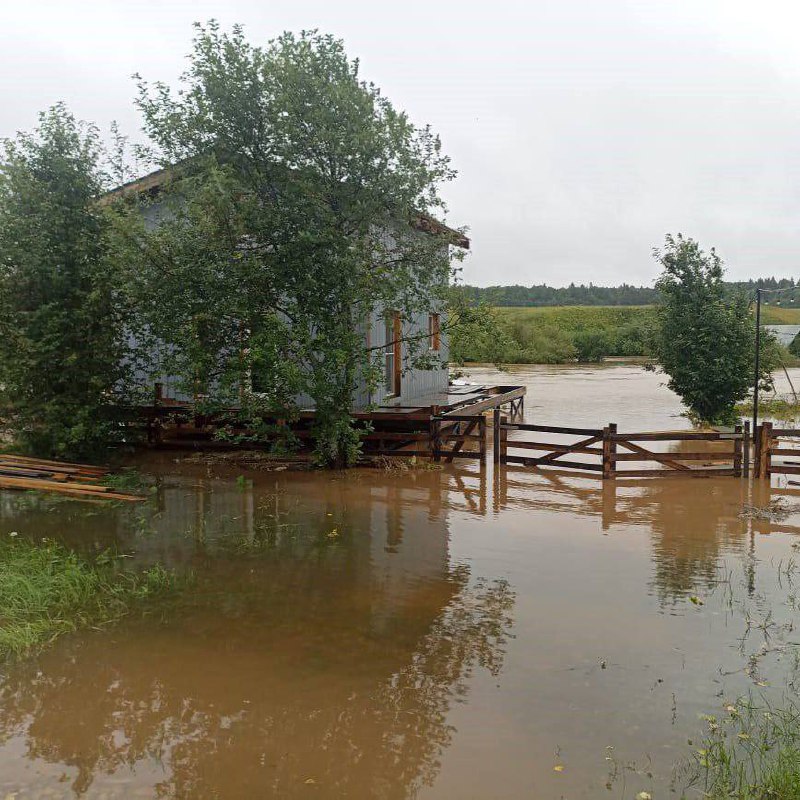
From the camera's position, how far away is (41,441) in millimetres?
15602

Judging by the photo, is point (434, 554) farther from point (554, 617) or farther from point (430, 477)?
point (430, 477)

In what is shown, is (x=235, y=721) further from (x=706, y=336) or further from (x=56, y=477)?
(x=706, y=336)

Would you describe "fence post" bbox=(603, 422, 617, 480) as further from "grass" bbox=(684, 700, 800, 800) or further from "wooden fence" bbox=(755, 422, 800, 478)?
"grass" bbox=(684, 700, 800, 800)

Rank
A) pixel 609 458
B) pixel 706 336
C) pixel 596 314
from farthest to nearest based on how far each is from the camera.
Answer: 1. pixel 596 314
2. pixel 706 336
3. pixel 609 458

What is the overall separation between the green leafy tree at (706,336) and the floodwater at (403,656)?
11.3 meters

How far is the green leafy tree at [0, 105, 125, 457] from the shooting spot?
14594mm

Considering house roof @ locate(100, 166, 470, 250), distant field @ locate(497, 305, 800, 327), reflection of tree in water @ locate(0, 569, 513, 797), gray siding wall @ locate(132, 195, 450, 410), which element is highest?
distant field @ locate(497, 305, 800, 327)

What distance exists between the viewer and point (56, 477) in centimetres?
1388

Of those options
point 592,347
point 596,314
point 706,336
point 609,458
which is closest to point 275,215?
point 609,458

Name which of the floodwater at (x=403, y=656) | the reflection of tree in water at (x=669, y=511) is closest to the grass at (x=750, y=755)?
the floodwater at (x=403, y=656)

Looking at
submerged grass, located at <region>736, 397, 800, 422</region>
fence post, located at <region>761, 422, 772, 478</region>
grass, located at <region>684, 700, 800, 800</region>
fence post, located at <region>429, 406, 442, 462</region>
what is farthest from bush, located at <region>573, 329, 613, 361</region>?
grass, located at <region>684, 700, 800, 800</region>

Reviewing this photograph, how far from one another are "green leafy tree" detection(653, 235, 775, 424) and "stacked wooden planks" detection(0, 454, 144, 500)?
16.4 m

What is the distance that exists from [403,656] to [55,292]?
1122cm

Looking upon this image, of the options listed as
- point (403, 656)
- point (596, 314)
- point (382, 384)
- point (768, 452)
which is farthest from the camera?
point (596, 314)
